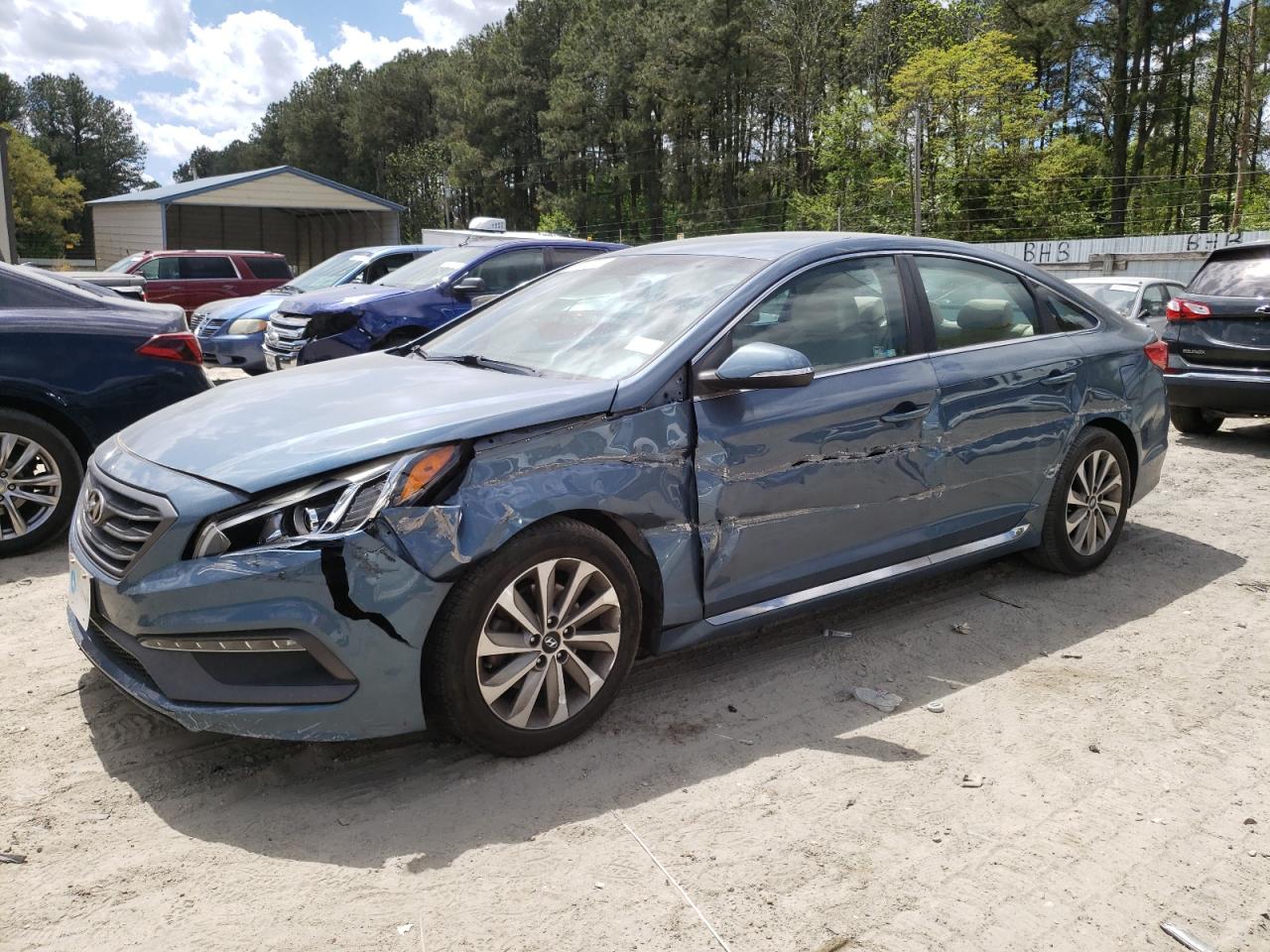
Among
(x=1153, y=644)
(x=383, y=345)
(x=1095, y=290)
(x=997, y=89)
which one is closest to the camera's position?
(x=1153, y=644)

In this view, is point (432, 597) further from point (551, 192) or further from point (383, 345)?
point (551, 192)

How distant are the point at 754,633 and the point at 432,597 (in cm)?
184

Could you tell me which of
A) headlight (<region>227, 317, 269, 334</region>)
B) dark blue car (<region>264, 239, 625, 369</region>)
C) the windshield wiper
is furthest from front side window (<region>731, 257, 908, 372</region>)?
headlight (<region>227, 317, 269, 334</region>)

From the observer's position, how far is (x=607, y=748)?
3375 mm

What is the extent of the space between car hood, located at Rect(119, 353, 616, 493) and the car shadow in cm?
93

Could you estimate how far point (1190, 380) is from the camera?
8539 mm

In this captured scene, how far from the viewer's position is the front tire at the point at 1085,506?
4.88 meters

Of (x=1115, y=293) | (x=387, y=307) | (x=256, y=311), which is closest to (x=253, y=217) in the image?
(x=256, y=311)

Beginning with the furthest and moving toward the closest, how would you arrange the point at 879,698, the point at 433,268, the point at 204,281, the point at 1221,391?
the point at 204,281, the point at 433,268, the point at 1221,391, the point at 879,698

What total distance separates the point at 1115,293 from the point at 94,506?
447 inches

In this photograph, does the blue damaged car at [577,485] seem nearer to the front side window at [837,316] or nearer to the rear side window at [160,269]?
the front side window at [837,316]

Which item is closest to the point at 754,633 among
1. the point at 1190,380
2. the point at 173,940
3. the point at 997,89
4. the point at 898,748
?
the point at 898,748

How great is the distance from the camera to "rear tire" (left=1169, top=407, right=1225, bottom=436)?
30.5 ft

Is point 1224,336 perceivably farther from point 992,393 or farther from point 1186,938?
point 1186,938
